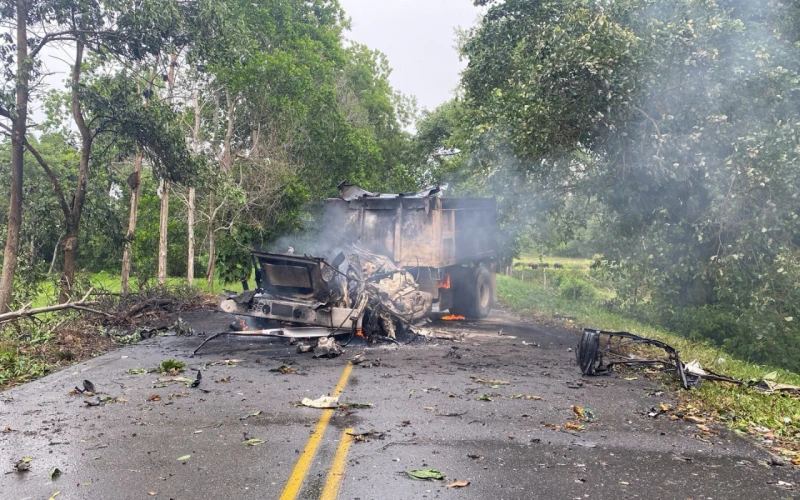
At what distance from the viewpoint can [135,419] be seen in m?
6.08

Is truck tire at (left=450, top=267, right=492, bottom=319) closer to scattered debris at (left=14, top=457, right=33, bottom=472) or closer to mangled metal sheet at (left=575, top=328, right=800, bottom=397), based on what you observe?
mangled metal sheet at (left=575, top=328, right=800, bottom=397)

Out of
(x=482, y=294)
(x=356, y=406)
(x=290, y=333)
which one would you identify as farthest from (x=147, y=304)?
(x=356, y=406)

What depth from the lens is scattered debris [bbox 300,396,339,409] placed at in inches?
258

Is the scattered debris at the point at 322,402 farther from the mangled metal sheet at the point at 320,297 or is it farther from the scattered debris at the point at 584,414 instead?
the mangled metal sheet at the point at 320,297

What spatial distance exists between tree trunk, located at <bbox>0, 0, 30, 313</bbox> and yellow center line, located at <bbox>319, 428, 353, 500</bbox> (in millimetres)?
9736

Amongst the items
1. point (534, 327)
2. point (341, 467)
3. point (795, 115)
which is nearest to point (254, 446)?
point (341, 467)

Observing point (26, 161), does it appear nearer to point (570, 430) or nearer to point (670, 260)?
point (670, 260)

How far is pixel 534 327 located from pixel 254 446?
411 inches

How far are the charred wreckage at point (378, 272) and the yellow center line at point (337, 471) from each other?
5.35m

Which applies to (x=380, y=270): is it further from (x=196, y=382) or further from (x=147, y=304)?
(x=147, y=304)

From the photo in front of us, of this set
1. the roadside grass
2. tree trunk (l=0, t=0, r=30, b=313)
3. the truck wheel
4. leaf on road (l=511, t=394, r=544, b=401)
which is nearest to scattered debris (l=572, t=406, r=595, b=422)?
leaf on road (l=511, t=394, r=544, b=401)

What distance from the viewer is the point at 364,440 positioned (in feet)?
17.7

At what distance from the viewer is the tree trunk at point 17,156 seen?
1208 centimetres

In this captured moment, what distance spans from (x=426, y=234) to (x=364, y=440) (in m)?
8.62
